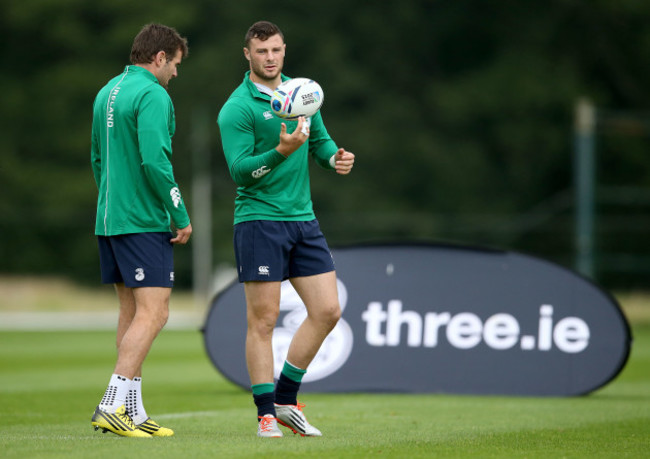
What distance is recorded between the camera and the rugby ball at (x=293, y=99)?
19.1 ft

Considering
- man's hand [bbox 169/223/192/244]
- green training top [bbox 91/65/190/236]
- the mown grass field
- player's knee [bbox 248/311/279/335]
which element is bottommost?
the mown grass field

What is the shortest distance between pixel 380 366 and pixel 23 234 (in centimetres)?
2747

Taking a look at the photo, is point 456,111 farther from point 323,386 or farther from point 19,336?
point 323,386

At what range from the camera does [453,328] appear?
907 centimetres

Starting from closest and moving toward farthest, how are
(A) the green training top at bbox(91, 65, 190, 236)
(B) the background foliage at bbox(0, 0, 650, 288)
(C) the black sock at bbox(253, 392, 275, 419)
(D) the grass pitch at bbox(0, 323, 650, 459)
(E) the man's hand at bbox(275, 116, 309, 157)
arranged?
(D) the grass pitch at bbox(0, 323, 650, 459)
(E) the man's hand at bbox(275, 116, 309, 157)
(A) the green training top at bbox(91, 65, 190, 236)
(C) the black sock at bbox(253, 392, 275, 419)
(B) the background foliage at bbox(0, 0, 650, 288)

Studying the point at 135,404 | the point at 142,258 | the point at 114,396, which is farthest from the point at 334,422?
the point at 142,258

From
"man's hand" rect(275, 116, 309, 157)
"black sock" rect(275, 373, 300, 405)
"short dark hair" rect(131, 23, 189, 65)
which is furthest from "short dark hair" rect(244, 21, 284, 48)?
"black sock" rect(275, 373, 300, 405)

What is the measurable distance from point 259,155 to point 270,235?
0.46 metres

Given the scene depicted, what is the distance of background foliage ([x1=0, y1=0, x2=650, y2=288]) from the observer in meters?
35.8

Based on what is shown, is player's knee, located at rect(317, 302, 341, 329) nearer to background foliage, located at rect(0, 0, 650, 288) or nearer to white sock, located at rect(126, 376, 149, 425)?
white sock, located at rect(126, 376, 149, 425)

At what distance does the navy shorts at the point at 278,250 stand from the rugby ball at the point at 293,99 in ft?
2.04

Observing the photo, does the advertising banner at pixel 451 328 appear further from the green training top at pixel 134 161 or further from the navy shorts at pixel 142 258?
the green training top at pixel 134 161

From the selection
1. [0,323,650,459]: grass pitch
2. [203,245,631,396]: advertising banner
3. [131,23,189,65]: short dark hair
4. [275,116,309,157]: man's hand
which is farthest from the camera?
[203,245,631,396]: advertising banner

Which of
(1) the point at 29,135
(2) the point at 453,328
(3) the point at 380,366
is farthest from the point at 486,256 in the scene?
(1) the point at 29,135
